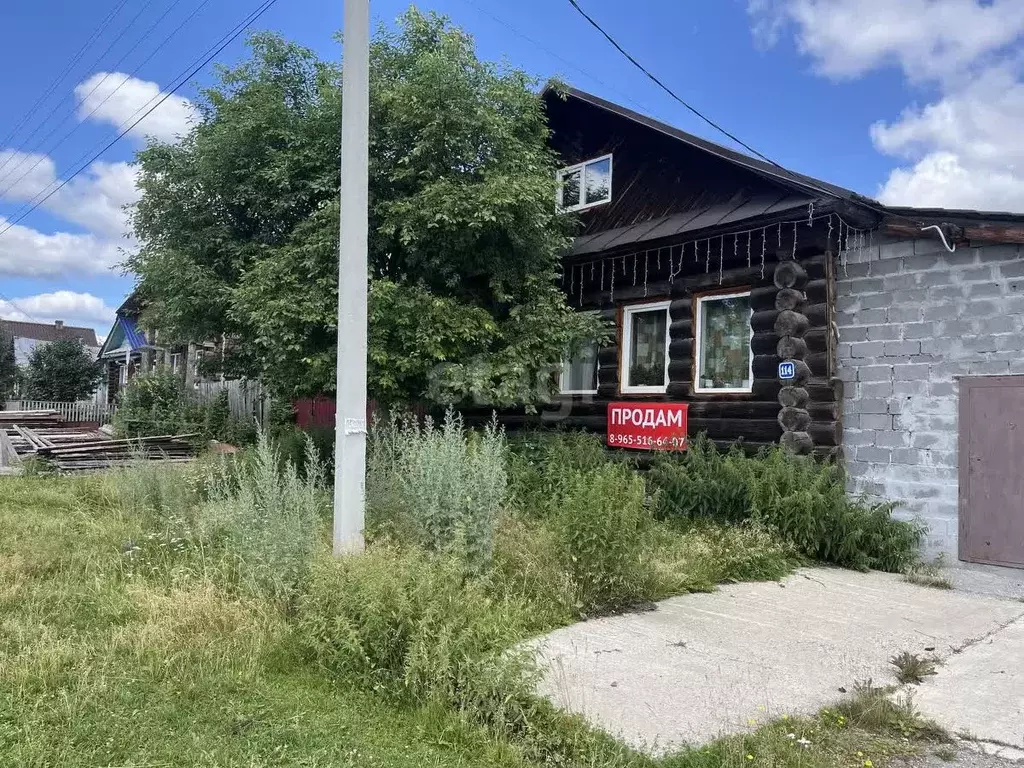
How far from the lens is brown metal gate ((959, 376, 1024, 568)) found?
282 inches

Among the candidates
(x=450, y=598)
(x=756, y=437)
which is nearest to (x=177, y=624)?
(x=450, y=598)

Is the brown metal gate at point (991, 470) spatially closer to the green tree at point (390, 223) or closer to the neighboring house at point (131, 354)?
the green tree at point (390, 223)

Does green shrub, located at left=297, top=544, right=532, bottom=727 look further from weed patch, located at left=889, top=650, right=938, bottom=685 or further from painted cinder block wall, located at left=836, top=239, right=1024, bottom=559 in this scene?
painted cinder block wall, located at left=836, top=239, right=1024, bottom=559

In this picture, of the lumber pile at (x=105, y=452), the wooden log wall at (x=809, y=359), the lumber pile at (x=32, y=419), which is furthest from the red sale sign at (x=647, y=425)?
the lumber pile at (x=32, y=419)

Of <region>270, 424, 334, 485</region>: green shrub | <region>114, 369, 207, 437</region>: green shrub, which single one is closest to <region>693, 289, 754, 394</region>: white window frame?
<region>270, 424, 334, 485</region>: green shrub

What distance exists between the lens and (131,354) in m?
34.2

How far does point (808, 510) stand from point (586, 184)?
7.15m

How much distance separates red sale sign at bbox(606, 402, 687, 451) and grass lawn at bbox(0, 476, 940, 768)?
6.15 m

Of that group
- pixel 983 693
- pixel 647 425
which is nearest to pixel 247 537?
pixel 983 693

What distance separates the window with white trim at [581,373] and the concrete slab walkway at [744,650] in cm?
535

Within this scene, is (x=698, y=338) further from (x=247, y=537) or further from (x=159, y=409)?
(x=159, y=409)

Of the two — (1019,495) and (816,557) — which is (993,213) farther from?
(816,557)

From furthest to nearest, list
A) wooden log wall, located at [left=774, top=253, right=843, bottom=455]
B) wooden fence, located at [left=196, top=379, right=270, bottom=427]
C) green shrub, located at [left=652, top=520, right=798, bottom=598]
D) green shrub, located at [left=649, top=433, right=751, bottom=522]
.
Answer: wooden fence, located at [left=196, top=379, right=270, bottom=427], wooden log wall, located at [left=774, top=253, right=843, bottom=455], green shrub, located at [left=649, top=433, right=751, bottom=522], green shrub, located at [left=652, top=520, right=798, bottom=598]

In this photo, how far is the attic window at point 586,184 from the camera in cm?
1221
